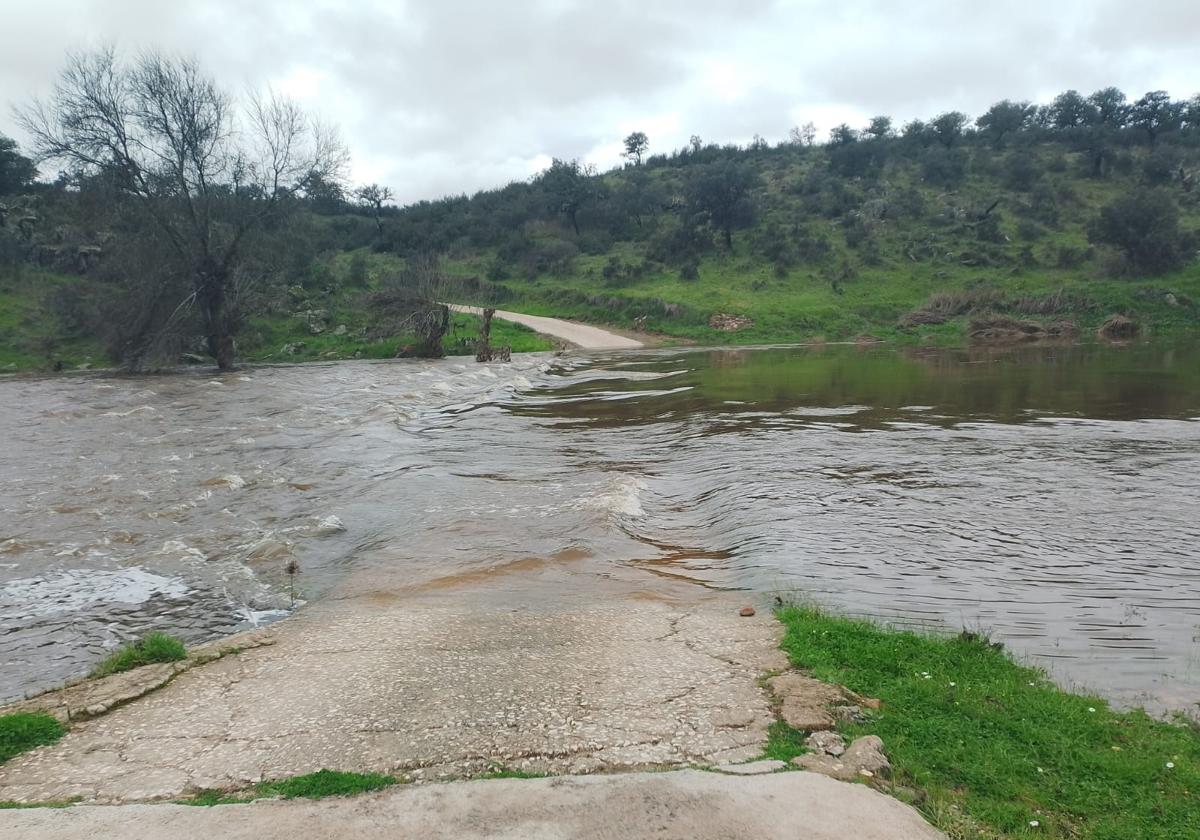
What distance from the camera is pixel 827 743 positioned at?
4.01 m

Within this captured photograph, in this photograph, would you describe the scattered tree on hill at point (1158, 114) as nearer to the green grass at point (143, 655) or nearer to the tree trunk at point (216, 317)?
the tree trunk at point (216, 317)

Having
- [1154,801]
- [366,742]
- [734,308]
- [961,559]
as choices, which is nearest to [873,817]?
Result: [1154,801]

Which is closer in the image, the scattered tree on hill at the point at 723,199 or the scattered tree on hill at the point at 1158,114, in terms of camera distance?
the scattered tree on hill at the point at 723,199

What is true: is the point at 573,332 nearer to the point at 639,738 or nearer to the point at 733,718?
the point at 733,718

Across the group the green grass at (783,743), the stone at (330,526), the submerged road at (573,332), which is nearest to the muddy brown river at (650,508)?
the stone at (330,526)

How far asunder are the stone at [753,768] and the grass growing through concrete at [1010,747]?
0.61 m

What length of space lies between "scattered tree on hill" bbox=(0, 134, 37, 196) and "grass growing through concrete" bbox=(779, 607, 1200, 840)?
5656cm

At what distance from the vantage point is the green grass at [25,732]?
13.4ft

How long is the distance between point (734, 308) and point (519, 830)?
134 feet

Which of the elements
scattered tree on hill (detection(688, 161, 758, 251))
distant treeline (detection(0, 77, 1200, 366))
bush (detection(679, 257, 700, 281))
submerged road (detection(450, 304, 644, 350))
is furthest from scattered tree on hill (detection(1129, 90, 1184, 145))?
submerged road (detection(450, 304, 644, 350))

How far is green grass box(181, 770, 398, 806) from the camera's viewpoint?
3520mm

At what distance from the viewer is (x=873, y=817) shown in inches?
130

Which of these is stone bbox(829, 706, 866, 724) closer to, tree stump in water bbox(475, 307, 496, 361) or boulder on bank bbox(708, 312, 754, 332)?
tree stump in water bbox(475, 307, 496, 361)

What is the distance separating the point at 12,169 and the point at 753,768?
58.6m
